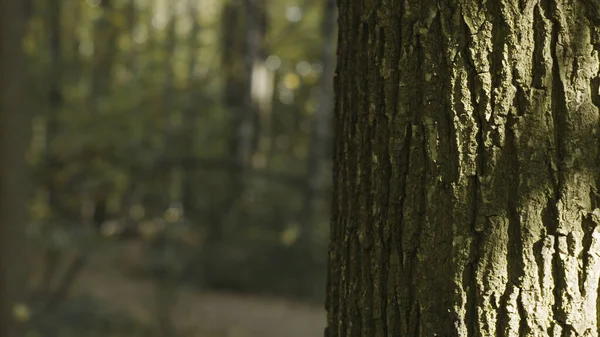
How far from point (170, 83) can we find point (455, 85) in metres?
11.1

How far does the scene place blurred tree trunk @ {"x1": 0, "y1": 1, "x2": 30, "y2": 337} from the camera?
236 inches

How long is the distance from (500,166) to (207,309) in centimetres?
957

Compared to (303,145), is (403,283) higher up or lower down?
lower down

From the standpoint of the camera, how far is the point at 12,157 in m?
6.06

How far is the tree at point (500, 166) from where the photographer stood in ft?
5.18

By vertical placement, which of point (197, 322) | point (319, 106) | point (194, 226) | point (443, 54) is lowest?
point (197, 322)

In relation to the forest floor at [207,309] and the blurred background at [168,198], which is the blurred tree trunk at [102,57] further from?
the forest floor at [207,309]

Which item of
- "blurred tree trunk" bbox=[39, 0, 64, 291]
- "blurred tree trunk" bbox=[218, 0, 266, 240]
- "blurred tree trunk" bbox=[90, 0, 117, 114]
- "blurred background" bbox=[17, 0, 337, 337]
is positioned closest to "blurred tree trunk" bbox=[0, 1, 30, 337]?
"blurred background" bbox=[17, 0, 337, 337]

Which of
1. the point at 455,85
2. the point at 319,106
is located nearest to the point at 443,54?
the point at 455,85

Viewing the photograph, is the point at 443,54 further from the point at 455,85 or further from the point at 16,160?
the point at 16,160

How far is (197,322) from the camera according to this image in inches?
386

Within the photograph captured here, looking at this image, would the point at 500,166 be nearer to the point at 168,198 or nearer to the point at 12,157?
the point at 12,157

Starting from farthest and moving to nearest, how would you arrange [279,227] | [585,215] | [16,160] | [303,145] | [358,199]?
[303,145] < [279,227] < [16,160] < [358,199] < [585,215]


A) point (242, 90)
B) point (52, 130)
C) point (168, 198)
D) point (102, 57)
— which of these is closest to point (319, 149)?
point (242, 90)
